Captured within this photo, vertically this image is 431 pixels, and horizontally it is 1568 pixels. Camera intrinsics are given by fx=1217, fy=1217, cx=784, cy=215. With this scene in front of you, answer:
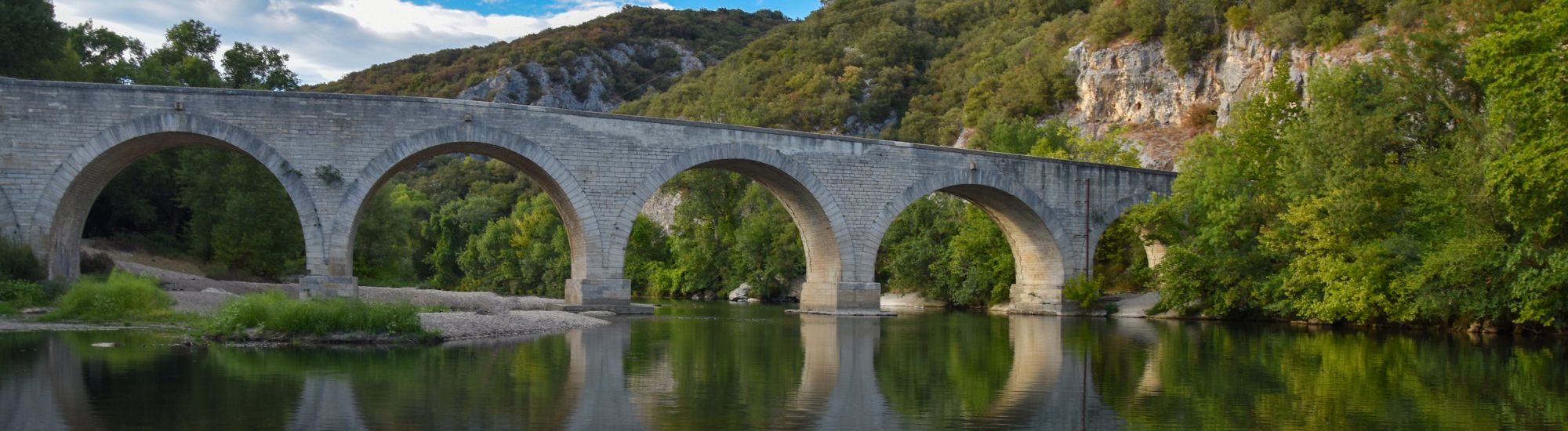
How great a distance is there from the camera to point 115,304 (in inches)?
842

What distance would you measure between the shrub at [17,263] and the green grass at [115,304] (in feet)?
10.2

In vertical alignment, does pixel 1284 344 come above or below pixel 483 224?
below

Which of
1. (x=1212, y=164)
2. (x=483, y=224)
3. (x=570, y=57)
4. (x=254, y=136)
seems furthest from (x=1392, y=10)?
(x=570, y=57)

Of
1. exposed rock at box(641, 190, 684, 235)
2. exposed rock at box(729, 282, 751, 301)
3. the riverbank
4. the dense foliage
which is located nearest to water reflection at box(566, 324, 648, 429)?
the riverbank

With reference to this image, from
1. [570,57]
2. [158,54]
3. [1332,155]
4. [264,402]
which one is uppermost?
[570,57]

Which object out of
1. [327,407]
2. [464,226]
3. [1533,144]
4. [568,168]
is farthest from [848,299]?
[464,226]

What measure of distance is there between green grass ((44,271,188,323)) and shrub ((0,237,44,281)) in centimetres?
311

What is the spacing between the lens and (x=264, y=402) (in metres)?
10.6

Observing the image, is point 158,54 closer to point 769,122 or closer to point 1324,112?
point 769,122

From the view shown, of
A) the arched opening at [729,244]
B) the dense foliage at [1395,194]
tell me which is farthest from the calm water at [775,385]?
the arched opening at [729,244]

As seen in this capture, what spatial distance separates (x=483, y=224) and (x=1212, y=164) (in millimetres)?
46142

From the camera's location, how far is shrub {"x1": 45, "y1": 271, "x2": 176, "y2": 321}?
21156 mm

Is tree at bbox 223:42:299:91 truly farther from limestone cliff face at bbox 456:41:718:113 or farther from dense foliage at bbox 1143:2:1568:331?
limestone cliff face at bbox 456:41:718:113

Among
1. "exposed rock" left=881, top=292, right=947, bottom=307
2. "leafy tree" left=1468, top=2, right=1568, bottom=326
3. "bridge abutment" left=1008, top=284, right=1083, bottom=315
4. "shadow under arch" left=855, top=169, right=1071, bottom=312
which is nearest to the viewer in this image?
"leafy tree" left=1468, top=2, right=1568, bottom=326
